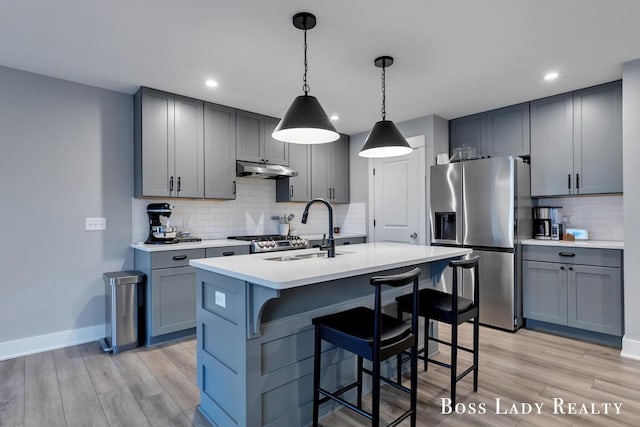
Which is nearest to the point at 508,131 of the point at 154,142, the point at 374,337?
the point at 374,337

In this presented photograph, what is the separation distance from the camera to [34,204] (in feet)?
10.3

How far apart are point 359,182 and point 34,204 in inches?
155

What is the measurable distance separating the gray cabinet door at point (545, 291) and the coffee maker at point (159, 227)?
377 centimetres

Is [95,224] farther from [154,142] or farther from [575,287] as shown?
[575,287]

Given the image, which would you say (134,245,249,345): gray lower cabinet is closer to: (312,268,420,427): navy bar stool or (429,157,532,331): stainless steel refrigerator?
(312,268,420,427): navy bar stool

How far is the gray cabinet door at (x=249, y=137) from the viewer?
13.9ft

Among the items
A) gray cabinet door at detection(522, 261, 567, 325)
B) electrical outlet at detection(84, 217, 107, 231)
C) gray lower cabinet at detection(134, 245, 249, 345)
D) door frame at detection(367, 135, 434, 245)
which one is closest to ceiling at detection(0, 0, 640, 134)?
door frame at detection(367, 135, 434, 245)

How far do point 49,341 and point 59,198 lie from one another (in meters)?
1.32

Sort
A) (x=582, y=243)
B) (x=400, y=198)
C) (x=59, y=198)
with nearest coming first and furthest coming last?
(x=59, y=198), (x=582, y=243), (x=400, y=198)

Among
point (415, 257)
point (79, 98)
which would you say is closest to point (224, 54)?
point (79, 98)

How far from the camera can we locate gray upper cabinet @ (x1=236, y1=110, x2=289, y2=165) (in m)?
4.24

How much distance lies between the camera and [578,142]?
3.63 meters

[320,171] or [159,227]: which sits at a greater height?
[320,171]

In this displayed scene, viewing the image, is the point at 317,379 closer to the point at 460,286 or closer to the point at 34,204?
the point at 460,286
